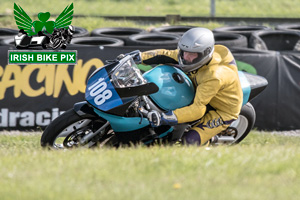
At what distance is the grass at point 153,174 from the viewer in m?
4.15

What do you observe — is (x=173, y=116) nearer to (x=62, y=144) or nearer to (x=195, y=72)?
(x=195, y=72)

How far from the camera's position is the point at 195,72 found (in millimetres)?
6180

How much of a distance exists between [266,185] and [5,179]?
2301mm

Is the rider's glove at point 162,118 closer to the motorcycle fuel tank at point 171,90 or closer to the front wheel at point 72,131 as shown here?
the motorcycle fuel tank at point 171,90

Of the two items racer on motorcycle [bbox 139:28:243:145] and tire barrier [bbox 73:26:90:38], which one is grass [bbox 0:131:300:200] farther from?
tire barrier [bbox 73:26:90:38]

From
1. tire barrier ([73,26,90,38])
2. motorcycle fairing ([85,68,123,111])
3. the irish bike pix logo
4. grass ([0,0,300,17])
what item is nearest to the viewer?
motorcycle fairing ([85,68,123,111])

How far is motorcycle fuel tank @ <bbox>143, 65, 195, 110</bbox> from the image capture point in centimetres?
600

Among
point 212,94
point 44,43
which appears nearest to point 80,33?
point 44,43

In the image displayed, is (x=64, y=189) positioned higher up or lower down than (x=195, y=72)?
lower down

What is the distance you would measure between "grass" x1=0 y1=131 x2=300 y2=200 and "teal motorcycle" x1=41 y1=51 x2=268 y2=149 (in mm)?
456

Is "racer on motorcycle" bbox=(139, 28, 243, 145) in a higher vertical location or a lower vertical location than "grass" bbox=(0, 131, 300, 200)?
higher

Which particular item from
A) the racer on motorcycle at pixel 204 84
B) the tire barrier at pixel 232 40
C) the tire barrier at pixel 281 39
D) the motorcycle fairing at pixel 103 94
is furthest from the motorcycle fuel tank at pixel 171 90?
the tire barrier at pixel 281 39

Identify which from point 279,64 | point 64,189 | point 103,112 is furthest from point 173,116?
point 279,64

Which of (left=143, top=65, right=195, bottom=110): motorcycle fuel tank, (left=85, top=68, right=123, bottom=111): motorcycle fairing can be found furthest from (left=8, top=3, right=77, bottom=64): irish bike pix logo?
(left=143, top=65, right=195, bottom=110): motorcycle fuel tank
